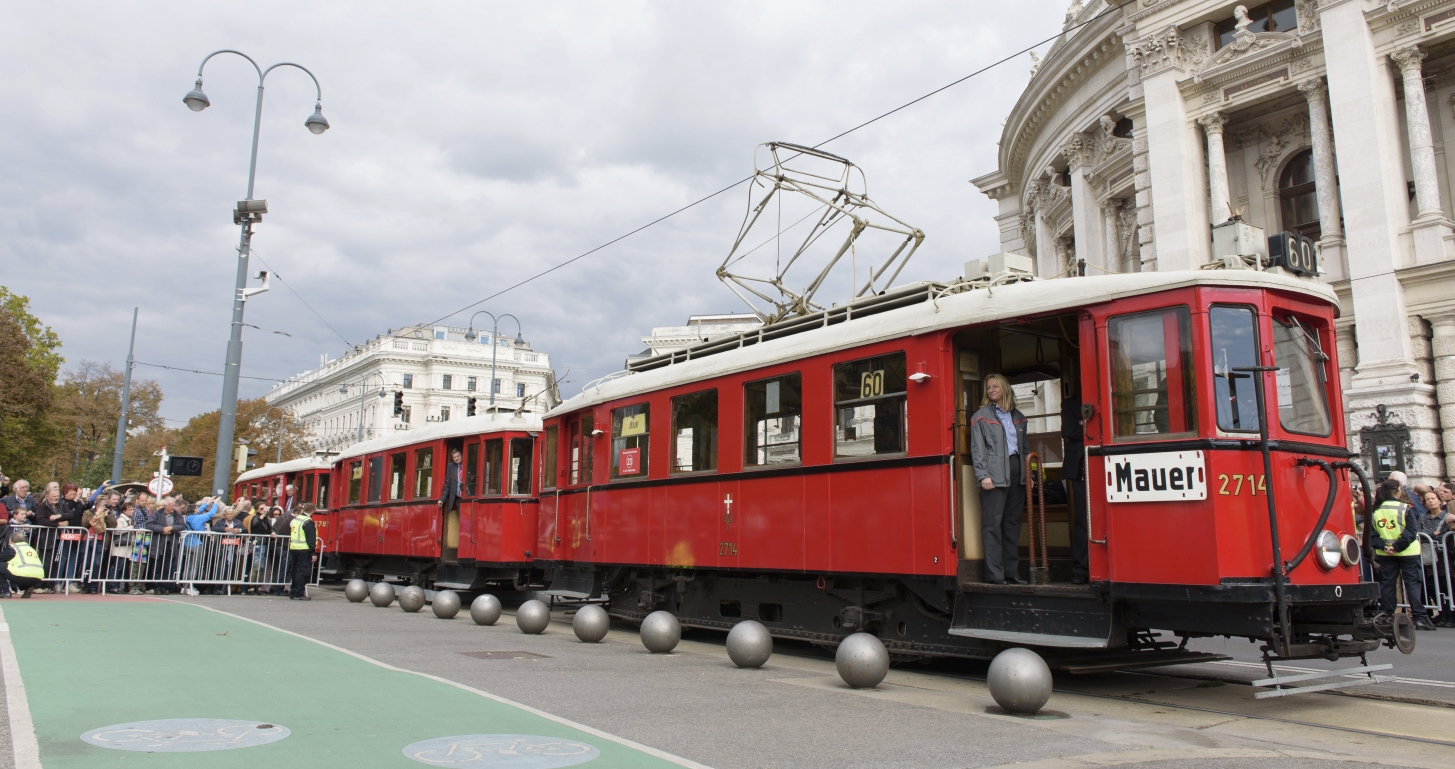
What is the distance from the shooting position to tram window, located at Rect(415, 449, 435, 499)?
18.0 m

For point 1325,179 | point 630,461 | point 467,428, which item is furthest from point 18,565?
point 1325,179

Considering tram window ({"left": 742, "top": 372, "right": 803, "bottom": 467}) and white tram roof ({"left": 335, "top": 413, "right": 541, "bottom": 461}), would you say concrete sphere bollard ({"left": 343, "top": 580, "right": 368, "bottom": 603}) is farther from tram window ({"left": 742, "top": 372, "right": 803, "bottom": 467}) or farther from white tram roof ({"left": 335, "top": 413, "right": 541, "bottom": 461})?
tram window ({"left": 742, "top": 372, "right": 803, "bottom": 467})

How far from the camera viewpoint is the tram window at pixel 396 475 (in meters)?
19.1

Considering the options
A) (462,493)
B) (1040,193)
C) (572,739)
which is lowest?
(572,739)

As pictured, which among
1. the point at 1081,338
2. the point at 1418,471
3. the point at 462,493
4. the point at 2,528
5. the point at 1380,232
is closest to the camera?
the point at 1081,338

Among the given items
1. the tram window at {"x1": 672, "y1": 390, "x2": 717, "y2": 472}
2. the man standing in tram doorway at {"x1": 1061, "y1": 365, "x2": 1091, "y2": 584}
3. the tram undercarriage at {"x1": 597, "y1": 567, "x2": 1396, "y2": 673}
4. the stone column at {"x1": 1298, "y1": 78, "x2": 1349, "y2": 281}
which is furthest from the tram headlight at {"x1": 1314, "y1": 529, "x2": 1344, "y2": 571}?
the stone column at {"x1": 1298, "y1": 78, "x2": 1349, "y2": 281}

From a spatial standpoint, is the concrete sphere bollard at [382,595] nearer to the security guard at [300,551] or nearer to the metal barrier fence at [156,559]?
the security guard at [300,551]

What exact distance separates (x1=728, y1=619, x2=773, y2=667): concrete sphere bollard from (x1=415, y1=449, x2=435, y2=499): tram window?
1034cm

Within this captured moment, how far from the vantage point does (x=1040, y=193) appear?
1282 inches

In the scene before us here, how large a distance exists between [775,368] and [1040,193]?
24.9m

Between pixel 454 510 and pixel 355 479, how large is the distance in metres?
5.69

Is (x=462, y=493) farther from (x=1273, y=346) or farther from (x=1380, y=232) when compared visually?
(x=1380, y=232)

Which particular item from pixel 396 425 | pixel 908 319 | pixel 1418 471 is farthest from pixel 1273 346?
pixel 396 425

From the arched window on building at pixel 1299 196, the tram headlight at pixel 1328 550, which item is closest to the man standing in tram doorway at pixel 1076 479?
the tram headlight at pixel 1328 550
